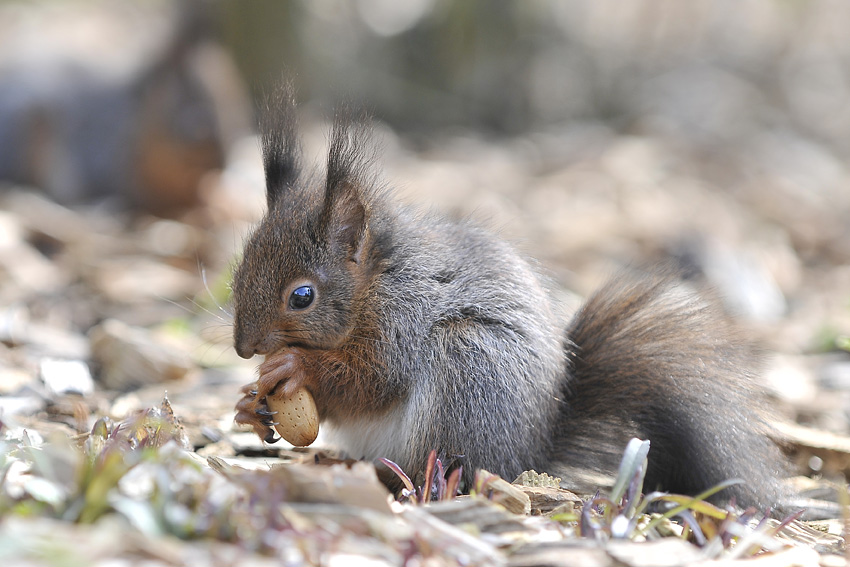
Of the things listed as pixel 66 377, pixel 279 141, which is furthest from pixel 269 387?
pixel 66 377

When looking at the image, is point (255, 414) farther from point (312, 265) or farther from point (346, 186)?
point (346, 186)

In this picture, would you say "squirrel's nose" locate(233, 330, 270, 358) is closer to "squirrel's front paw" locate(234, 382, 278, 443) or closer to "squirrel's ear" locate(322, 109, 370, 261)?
"squirrel's front paw" locate(234, 382, 278, 443)

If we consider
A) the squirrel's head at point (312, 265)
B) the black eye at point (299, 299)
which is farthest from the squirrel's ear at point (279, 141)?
the black eye at point (299, 299)

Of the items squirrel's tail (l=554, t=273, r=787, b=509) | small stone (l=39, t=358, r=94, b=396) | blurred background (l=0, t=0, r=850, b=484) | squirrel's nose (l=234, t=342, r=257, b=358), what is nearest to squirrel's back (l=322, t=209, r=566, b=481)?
squirrel's tail (l=554, t=273, r=787, b=509)

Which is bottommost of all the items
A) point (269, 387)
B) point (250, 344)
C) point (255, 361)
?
point (255, 361)

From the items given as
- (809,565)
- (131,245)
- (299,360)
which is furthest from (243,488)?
(131,245)

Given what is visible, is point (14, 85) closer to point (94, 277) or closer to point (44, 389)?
point (94, 277)

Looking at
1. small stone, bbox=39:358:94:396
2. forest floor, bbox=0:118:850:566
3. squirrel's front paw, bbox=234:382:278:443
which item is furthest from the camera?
small stone, bbox=39:358:94:396
